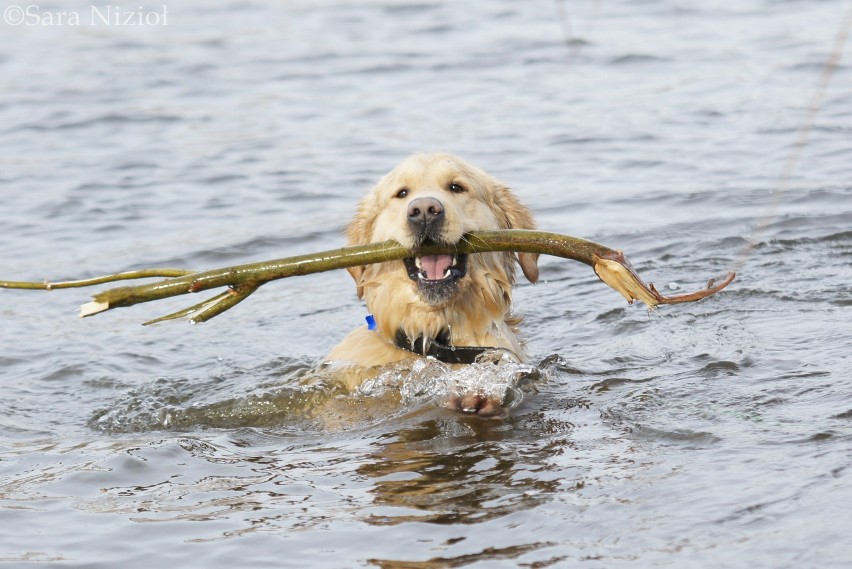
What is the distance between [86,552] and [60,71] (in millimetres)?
13855

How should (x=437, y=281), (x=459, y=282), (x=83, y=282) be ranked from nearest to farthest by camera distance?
(x=83, y=282) < (x=437, y=281) < (x=459, y=282)

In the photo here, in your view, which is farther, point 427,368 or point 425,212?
point 427,368

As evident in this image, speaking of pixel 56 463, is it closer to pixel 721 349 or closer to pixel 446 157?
pixel 446 157

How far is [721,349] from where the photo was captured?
23.3 ft

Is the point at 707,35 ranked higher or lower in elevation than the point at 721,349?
higher

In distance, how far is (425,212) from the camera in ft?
20.0

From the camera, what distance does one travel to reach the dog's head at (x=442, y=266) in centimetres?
660

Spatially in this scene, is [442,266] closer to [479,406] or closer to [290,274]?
[479,406]

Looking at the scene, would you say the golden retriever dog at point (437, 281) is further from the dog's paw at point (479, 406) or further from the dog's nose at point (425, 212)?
the dog's paw at point (479, 406)

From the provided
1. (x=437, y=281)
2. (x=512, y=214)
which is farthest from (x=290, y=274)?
(x=512, y=214)

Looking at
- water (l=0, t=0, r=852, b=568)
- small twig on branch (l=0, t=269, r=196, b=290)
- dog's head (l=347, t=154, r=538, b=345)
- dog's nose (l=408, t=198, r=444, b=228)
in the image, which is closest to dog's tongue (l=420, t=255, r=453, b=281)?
dog's head (l=347, t=154, r=538, b=345)

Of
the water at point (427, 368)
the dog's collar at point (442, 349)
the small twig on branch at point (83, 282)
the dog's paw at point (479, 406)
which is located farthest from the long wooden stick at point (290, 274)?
the dog's collar at point (442, 349)

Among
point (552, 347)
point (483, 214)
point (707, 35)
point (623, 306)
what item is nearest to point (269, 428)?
point (483, 214)

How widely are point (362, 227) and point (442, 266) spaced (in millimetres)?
790
